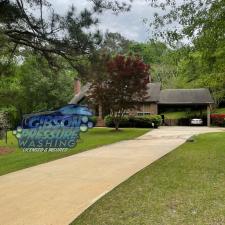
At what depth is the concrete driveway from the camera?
5.69 m

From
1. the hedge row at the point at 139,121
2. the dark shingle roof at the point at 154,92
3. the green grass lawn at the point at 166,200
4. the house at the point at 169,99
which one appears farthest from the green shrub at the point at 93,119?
the green grass lawn at the point at 166,200

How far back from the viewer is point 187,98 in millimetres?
38719

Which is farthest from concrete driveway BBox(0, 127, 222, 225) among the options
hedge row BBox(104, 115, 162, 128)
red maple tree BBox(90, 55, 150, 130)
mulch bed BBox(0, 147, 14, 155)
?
hedge row BBox(104, 115, 162, 128)

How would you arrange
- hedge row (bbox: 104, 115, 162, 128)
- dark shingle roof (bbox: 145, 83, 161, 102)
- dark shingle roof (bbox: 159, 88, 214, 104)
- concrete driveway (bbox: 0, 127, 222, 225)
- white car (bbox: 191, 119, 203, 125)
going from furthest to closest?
dark shingle roof (bbox: 159, 88, 214, 104), dark shingle roof (bbox: 145, 83, 161, 102), white car (bbox: 191, 119, 203, 125), hedge row (bbox: 104, 115, 162, 128), concrete driveway (bbox: 0, 127, 222, 225)

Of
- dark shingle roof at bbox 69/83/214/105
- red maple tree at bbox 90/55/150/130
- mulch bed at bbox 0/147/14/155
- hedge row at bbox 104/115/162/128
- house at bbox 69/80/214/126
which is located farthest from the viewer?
dark shingle roof at bbox 69/83/214/105

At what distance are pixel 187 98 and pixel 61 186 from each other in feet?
106

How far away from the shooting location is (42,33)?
25.9 ft

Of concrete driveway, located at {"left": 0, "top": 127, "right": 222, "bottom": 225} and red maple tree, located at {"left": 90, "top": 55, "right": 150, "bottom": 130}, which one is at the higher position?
red maple tree, located at {"left": 90, "top": 55, "right": 150, "bottom": 130}

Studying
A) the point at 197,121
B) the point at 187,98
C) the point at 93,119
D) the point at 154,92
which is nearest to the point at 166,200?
the point at 93,119

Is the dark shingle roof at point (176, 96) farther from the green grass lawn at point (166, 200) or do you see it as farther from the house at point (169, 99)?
the green grass lawn at point (166, 200)

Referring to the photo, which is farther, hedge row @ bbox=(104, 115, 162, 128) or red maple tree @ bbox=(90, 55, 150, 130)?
hedge row @ bbox=(104, 115, 162, 128)

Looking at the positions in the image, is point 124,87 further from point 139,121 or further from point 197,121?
point 197,121

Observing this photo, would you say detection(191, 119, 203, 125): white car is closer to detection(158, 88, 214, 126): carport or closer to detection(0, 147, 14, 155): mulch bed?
detection(158, 88, 214, 126): carport

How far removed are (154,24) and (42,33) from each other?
4.22 metres
